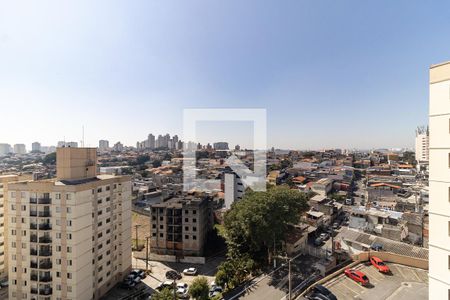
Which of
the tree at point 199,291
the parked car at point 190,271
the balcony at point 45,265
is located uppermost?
the balcony at point 45,265

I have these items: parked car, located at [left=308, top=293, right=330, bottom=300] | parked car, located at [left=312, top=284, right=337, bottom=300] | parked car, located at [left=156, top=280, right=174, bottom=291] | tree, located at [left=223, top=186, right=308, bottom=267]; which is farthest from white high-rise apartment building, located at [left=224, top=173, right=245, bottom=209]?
parked car, located at [left=308, top=293, right=330, bottom=300]

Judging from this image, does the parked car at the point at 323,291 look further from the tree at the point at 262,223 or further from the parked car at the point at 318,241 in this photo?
the parked car at the point at 318,241

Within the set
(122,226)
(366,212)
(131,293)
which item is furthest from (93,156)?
(366,212)

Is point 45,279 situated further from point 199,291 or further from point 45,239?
point 199,291

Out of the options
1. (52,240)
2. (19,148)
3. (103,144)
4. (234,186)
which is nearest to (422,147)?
(234,186)

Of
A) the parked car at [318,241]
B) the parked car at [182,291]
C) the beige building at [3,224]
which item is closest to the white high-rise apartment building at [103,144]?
the beige building at [3,224]

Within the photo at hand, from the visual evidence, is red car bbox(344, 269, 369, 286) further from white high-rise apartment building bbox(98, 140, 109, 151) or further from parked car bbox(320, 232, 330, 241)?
white high-rise apartment building bbox(98, 140, 109, 151)
